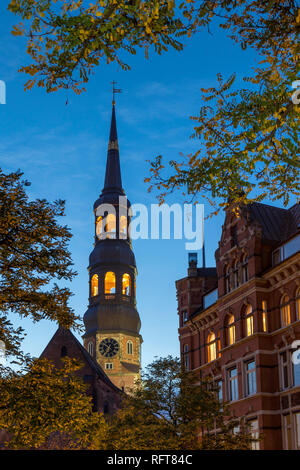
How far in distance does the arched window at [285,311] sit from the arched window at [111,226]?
77.8 meters

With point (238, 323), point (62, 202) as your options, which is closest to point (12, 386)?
point (62, 202)

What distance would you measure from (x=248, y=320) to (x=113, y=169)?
8546 centimetres

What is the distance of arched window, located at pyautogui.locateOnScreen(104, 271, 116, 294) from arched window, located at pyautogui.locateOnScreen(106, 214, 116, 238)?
686 centimetres

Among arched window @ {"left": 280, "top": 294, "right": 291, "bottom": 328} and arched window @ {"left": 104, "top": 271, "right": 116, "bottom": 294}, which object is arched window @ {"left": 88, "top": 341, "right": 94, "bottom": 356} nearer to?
arched window @ {"left": 104, "top": 271, "right": 116, "bottom": 294}

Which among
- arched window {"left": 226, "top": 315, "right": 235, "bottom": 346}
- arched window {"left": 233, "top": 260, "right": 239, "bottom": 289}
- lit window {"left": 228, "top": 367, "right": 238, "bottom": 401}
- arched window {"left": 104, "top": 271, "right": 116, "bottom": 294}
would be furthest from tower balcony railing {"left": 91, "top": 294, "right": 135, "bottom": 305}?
lit window {"left": 228, "top": 367, "right": 238, "bottom": 401}

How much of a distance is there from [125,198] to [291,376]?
274ft

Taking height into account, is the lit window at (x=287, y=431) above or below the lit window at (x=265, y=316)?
below

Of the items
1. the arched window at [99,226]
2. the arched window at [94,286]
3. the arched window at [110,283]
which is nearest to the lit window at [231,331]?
the arched window at [110,283]

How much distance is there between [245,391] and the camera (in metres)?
41.2

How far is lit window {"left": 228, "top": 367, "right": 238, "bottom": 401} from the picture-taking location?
4269cm

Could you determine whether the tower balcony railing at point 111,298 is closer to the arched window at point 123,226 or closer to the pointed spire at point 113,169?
the arched window at point 123,226

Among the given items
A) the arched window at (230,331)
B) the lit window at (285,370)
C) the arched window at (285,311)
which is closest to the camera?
the lit window at (285,370)

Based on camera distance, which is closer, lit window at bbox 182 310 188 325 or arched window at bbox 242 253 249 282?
arched window at bbox 242 253 249 282

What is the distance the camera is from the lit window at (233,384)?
4269cm
